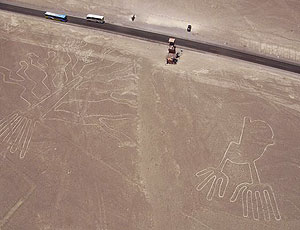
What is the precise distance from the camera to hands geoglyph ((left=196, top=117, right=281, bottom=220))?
28.2 m

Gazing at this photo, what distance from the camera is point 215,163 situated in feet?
102

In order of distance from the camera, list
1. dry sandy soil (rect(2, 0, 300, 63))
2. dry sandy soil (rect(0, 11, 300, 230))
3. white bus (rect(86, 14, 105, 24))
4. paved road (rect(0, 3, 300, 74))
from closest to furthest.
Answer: dry sandy soil (rect(0, 11, 300, 230)), paved road (rect(0, 3, 300, 74)), dry sandy soil (rect(2, 0, 300, 63)), white bus (rect(86, 14, 105, 24))

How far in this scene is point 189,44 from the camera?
146 feet

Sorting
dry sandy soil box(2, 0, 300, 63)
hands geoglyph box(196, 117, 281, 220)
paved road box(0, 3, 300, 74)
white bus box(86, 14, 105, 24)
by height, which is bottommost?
hands geoglyph box(196, 117, 281, 220)

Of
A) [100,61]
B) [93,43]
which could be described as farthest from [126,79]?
[93,43]

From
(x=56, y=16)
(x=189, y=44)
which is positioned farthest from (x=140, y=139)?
(x=56, y=16)

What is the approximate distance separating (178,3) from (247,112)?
85.9ft

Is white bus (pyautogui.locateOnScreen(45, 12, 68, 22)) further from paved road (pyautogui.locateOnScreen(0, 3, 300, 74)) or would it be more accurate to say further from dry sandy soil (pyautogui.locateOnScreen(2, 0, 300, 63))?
dry sandy soil (pyautogui.locateOnScreen(2, 0, 300, 63))

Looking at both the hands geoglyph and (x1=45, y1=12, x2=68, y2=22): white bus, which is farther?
(x1=45, y1=12, x2=68, y2=22): white bus

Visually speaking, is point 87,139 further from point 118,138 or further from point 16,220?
point 16,220

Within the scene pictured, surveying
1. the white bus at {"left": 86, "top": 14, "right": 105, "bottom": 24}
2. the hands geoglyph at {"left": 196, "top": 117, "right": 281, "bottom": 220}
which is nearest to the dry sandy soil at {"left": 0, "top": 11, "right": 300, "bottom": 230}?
the hands geoglyph at {"left": 196, "top": 117, "right": 281, "bottom": 220}

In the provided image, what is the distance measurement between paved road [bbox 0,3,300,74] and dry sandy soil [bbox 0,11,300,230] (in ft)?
5.84

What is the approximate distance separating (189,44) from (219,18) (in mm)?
8925

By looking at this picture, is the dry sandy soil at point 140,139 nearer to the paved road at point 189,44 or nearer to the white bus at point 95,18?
the paved road at point 189,44
